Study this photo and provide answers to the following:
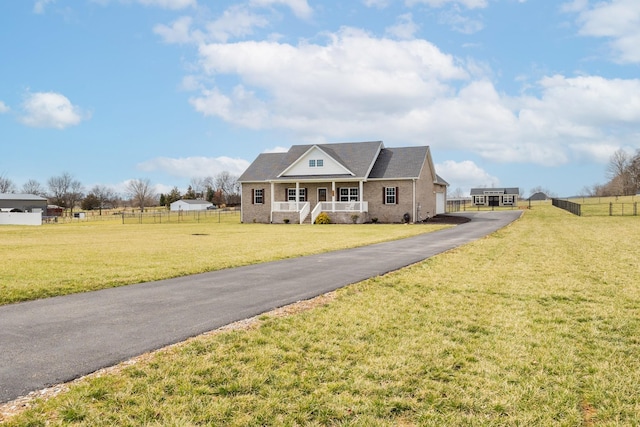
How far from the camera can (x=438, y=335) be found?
5496 millimetres

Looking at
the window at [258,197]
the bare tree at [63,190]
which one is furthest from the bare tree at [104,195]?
the window at [258,197]

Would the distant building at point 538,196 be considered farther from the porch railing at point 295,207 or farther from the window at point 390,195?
the porch railing at point 295,207

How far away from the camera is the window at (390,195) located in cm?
3494

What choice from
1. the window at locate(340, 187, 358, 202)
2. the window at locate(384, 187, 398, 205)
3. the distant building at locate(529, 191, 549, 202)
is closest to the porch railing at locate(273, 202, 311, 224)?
the window at locate(340, 187, 358, 202)

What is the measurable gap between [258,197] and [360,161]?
9.73 meters

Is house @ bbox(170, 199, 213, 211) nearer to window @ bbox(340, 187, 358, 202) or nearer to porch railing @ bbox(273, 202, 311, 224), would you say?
porch railing @ bbox(273, 202, 311, 224)

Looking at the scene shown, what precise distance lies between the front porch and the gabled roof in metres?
2.22

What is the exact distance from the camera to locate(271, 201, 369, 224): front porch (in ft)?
113

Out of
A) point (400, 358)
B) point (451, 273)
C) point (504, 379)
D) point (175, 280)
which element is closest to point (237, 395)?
point (400, 358)

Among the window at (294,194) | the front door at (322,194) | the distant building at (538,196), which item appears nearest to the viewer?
the front door at (322,194)

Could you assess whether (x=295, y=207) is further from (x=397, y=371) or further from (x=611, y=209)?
(x=397, y=371)

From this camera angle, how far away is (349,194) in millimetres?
36438

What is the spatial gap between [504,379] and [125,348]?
409 cm

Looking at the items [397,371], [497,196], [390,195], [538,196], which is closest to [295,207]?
[390,195]
